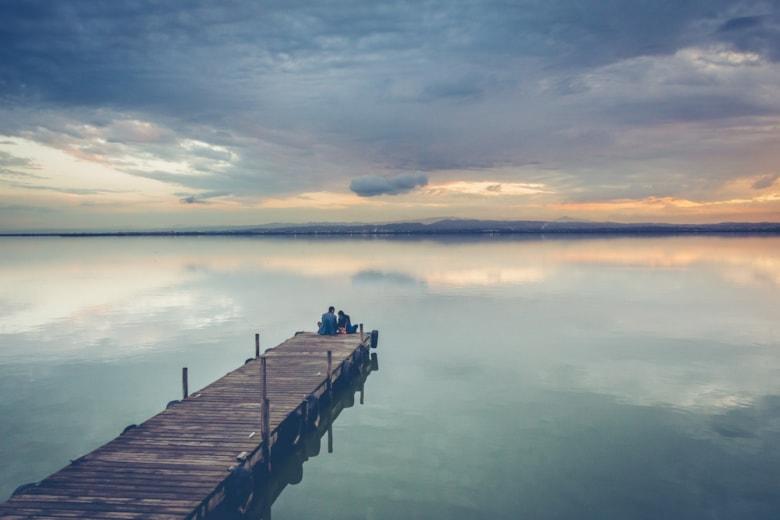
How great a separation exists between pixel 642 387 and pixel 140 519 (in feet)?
79.0

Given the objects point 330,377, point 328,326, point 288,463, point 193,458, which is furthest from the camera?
point 328,326

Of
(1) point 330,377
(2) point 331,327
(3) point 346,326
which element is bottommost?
(1) point 330,377

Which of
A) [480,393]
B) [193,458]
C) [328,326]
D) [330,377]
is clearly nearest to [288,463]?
[193,458]

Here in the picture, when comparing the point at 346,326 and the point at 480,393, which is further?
the point at 346,326

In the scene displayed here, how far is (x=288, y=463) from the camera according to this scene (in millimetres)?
19297

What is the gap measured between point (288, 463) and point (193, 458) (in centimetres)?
499

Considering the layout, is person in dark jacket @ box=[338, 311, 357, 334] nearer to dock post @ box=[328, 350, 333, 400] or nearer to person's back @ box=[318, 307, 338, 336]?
person's back @ box=[318, 307, 338, 336]

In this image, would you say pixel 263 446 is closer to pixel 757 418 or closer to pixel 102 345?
pixel 757 418

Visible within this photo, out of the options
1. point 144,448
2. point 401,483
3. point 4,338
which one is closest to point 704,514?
point 401,483

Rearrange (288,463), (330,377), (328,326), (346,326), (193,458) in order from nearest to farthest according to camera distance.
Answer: (193,458) < (288,463) < (330,377) < (328,326) < (346,326)

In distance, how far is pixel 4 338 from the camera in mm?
39312

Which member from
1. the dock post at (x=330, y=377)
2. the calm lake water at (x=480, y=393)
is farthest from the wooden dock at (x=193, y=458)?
the calm lake water at (x=480, y=393)

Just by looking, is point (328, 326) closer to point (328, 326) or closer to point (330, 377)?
point (328, 326)

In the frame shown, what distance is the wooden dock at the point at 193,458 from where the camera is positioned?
41.0ft
